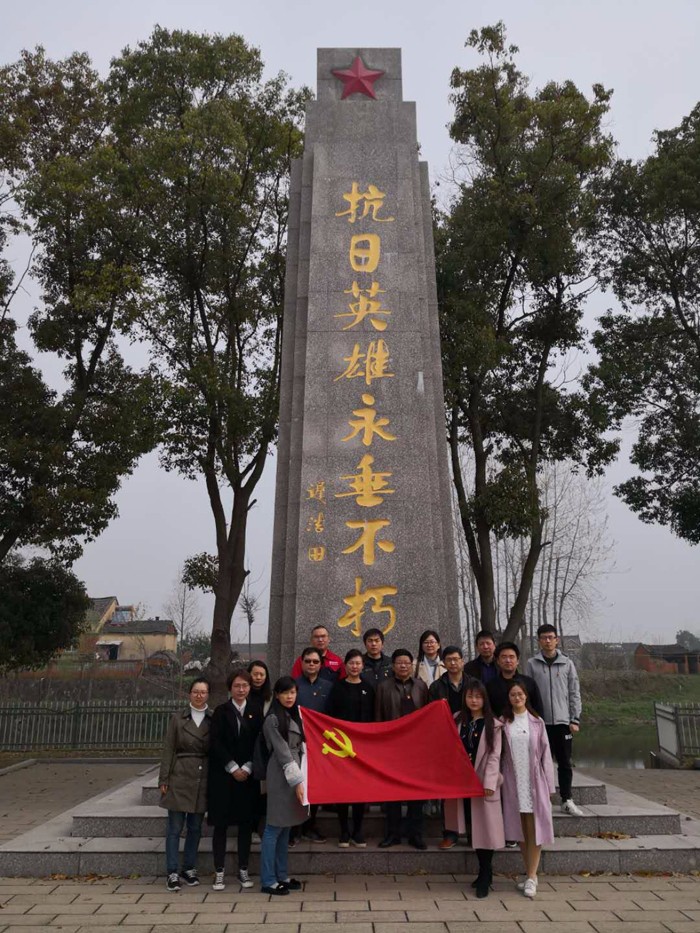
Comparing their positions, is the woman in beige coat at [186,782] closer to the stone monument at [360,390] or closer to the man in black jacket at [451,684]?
the man in black jacket at [451,684]

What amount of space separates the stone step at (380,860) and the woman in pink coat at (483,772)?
0.27 m

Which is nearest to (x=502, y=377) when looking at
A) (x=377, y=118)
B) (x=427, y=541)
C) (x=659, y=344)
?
(x=659, y=344)

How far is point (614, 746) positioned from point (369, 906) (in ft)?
39.0

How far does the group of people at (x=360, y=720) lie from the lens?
4.03 metres

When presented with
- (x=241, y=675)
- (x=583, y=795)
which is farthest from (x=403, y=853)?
(x=583, y=795)

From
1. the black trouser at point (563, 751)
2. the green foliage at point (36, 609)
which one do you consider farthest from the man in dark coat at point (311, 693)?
the green foliage at point (36, 609)

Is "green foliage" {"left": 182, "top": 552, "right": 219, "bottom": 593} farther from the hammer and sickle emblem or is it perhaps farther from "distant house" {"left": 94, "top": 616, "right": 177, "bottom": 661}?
"distant house" {"left": 94, "top": 616, "right": 177, "bottom": 661}

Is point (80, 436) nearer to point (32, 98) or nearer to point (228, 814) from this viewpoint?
point (32, 98)

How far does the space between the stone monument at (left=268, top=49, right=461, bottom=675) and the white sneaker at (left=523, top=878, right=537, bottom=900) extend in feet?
7.31

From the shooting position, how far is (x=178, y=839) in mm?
4160

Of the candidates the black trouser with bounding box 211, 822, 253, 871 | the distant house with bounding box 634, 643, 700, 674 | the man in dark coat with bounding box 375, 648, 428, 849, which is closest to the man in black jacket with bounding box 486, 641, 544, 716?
the man in dark coat with bounding box 375, 648, 428, 849

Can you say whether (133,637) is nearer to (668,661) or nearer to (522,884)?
(668,661)

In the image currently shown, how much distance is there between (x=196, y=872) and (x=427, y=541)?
301 cm

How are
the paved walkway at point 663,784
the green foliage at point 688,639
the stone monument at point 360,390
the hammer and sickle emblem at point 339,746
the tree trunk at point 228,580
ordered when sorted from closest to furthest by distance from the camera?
the hammer and sickle emblem at point 339,746
the stone monument at point 360,390
the paved walkway at point 663,784
the tree trunk at point 228,580
the green foliage at point 688,639
